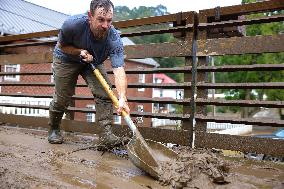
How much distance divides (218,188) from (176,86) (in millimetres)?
1898

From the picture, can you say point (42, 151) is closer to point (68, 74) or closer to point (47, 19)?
point (68, 74)

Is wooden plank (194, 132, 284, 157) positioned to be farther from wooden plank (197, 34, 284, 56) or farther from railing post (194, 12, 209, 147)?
wooden plank (197, 34, 284, 56)

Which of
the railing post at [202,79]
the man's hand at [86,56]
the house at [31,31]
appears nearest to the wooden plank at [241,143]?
the railing post at [202,79]

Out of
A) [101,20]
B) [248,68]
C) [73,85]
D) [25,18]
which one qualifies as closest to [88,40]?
[101,20]

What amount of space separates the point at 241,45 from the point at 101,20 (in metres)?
1.61

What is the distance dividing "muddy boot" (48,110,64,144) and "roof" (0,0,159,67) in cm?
1496

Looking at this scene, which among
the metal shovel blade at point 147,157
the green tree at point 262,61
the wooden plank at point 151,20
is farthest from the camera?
the green tree at point 262,61

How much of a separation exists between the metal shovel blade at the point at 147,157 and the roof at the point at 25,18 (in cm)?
1674

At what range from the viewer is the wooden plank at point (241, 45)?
11.8 feet

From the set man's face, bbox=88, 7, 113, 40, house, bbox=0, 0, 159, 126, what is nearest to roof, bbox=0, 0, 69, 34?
house, bbox=0, 0, 159, 126

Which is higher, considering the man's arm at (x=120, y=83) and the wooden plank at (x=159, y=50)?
the wooden plank at (x=159, y=50)

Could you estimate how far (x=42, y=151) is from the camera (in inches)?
152

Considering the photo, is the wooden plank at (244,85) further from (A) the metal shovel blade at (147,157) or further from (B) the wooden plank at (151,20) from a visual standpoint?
(A) the metal shovel blade at (147,157)

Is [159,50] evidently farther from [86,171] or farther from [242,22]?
[86,171]
